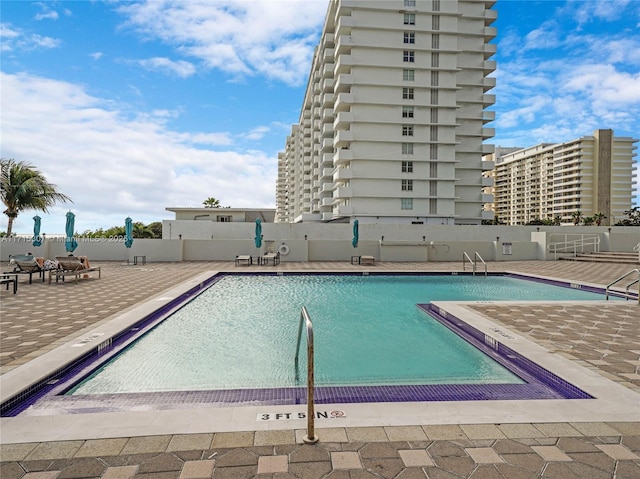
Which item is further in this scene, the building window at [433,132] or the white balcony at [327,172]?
the white balcony at [327,172]

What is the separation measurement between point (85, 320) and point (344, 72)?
4346 cm

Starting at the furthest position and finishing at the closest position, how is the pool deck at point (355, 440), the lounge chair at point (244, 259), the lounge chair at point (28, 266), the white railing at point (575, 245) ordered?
the white railing at point (575, 245) → the lounge chair at point (244, 259) → the lounge chair at point (28, 266) → the pool deck at point (355, 440)

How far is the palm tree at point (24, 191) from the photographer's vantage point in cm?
2808

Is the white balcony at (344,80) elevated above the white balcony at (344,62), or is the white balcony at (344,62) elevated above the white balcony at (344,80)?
the white balcony at (344,62)

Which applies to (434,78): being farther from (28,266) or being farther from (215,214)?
(28,266)

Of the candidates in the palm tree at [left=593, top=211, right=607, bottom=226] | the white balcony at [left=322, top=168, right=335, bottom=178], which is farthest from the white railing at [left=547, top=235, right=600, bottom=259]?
the palm tree at [left=593, top=211, right=607, bottom=226]

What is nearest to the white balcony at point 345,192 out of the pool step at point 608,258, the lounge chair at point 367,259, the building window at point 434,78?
the building window at point 434,78

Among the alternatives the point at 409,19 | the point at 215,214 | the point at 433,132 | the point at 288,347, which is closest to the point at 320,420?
the point at 288,347

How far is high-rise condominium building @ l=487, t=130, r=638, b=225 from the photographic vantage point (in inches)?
3575

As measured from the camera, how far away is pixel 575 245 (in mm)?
23250

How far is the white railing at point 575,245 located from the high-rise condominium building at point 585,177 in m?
76.1

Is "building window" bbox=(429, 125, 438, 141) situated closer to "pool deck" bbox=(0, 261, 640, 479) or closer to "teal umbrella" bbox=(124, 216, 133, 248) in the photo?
"teal umbrella" bbox=(124, 216, 133, 248)

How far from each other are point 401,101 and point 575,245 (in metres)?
26.6

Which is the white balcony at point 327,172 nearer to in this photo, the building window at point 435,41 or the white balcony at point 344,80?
the white balcony at point 344,80
